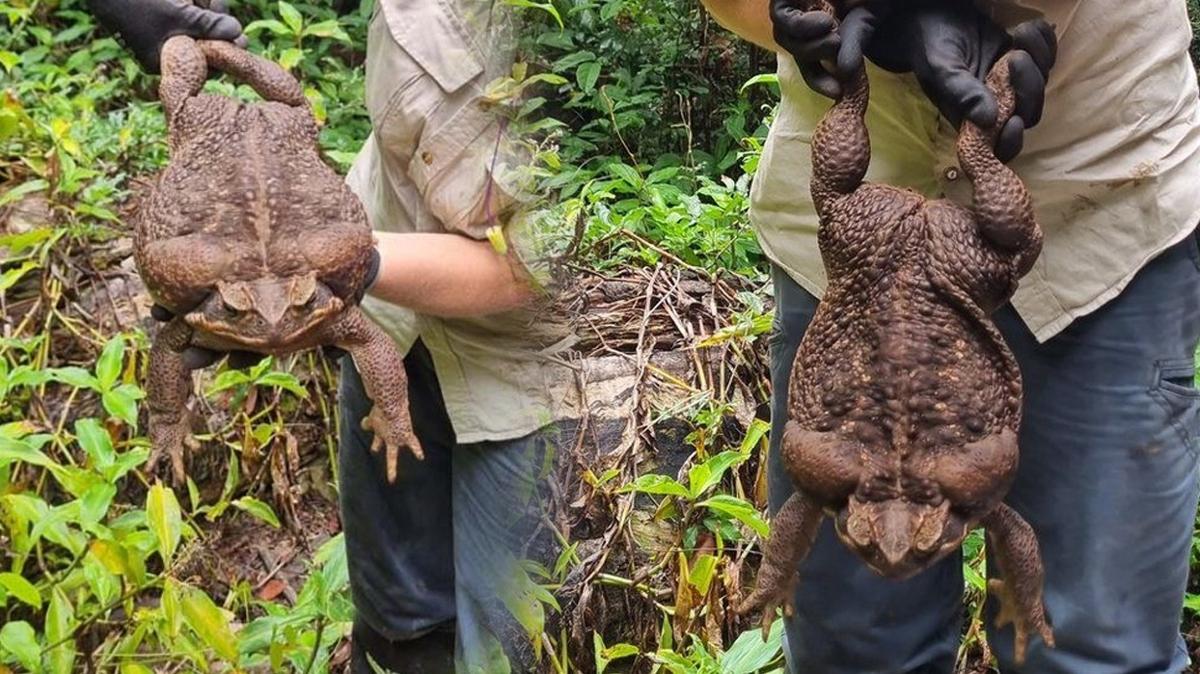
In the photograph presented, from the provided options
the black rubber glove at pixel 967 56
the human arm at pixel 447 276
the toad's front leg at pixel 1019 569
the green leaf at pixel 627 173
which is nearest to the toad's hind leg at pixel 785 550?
the toad's front leg at pixel 1019 569

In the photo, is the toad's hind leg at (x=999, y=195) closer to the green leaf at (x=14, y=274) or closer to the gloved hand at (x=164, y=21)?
the gloved hand at (x=164, y=21)

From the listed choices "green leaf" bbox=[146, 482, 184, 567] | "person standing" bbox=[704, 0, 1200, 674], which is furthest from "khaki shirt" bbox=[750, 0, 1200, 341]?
"green leaf" bbox=[146, 482, 184, 567]

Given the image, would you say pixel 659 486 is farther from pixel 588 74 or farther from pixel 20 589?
pixel 20 589

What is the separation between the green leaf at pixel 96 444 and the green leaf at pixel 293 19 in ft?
1.65

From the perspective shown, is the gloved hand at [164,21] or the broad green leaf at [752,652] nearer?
the gloved hand at [164,21]

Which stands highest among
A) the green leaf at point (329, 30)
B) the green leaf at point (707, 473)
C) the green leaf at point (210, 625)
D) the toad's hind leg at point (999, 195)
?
the toad's hind leg at point (999, 195)

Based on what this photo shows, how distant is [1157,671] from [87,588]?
1.16 m

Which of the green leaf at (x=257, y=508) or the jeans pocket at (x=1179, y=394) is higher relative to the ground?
the jeans pocket at (x=1179, y=394)

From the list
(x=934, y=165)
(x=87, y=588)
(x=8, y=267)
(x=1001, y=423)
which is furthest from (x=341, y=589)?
(x=8, y=267)

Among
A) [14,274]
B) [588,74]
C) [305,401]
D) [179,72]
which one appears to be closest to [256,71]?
[179,72]

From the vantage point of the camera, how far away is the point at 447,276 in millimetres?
1104

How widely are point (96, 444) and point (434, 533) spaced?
1.28 feet

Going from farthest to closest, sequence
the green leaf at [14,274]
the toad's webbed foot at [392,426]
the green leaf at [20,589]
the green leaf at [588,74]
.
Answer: the green leaf at [14,274]
the green leaf at [20,589]
the green leaf at [588,74]
the toad's webbed foot at [392,426]

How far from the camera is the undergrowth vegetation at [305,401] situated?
1361 millimetres
